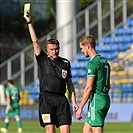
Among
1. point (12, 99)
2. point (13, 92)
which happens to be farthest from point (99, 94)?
point (12, 99)

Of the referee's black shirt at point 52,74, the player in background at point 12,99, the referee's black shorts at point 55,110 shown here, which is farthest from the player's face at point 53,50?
the player in background at point 12,99

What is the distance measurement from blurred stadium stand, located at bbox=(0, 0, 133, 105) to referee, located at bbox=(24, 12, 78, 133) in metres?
19.4

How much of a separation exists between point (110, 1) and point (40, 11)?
17998mm

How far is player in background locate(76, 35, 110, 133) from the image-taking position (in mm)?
12320

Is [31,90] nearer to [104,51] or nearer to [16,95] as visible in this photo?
[104,51]

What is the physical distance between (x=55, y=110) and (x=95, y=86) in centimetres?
107

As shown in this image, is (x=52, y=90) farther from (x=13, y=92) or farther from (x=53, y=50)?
(x=13, y=92)

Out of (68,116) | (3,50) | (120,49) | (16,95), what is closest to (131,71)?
(120,49)

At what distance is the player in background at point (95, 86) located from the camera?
1232cm

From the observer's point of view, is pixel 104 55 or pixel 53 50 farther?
→ pixel 104 55

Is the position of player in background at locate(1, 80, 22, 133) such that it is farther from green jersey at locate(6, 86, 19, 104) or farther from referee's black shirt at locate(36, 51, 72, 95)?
referee's black shirt at locate(36, 51, 72, 95)

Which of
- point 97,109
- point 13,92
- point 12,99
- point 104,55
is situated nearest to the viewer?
point 97,109

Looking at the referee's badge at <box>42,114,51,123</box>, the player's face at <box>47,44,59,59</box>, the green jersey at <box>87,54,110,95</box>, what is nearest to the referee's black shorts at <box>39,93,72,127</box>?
the referee's badge at <box>42,114,51,123</box>

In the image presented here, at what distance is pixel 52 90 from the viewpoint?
13031 millimetres
